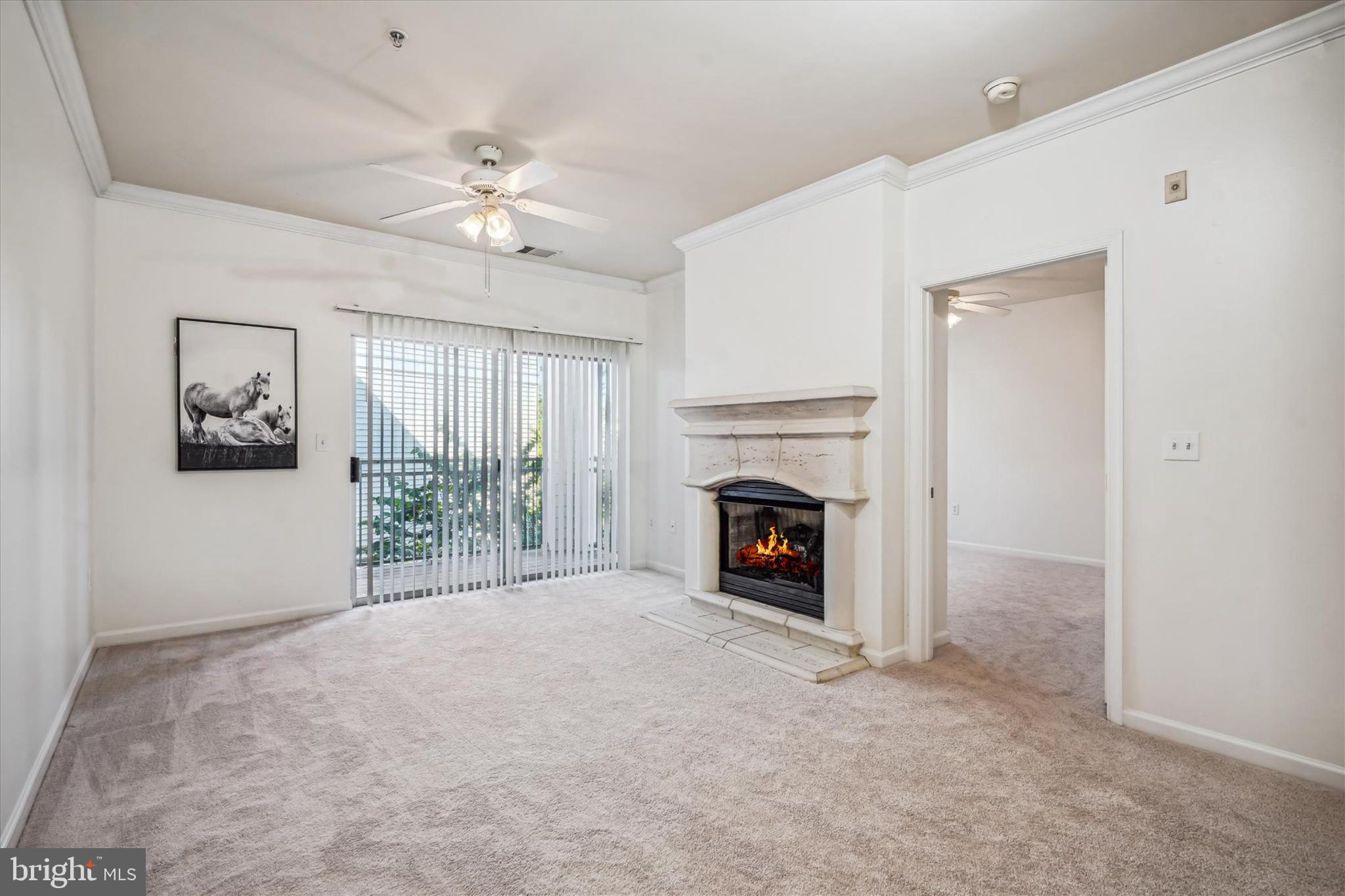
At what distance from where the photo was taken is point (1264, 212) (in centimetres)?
243

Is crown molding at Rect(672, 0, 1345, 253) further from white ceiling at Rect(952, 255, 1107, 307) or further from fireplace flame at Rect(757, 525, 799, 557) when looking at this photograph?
fireplace flame at Rect(757, 525, 799, 557)

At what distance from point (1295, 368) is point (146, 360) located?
546cm

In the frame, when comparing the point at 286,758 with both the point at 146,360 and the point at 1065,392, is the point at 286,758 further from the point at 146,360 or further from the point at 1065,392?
the point at 1065,392

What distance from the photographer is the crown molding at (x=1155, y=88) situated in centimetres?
230

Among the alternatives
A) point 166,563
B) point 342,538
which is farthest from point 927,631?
point 166,563

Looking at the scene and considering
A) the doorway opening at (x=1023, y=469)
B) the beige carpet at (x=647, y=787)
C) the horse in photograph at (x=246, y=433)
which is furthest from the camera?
the horse in photograph at (x=246, y=433)

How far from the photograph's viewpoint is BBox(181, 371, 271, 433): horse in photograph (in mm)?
3984

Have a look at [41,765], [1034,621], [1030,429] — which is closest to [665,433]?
[1034,621]

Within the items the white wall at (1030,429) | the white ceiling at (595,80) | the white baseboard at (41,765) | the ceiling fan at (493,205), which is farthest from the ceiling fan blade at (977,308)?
the white baseboard at (41,765)

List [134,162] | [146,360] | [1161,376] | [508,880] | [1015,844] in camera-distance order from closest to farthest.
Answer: [508,880], [1015,844], [1161,376], [134,162], [146,360]

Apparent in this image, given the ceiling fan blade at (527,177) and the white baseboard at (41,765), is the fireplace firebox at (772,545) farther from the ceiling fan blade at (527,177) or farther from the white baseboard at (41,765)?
the white baseboard at (41,765)

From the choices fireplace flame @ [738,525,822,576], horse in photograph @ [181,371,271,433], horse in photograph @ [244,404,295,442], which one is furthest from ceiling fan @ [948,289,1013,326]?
horse in photograph @ [181,371,271,433]

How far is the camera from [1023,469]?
21.9 feet

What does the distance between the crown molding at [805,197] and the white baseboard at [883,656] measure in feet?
8.01
